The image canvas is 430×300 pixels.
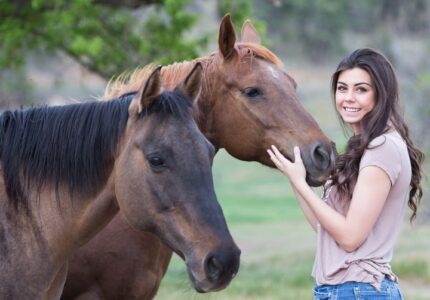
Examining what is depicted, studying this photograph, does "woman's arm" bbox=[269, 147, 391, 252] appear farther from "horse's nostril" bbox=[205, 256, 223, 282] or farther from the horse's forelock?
the horse's forelock

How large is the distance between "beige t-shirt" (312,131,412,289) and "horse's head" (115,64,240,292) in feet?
1.64

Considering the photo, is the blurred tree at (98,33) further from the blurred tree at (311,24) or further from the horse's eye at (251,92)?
the blurred tree at (311,24)

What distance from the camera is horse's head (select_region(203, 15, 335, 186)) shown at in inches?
207

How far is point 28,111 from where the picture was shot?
177 inches

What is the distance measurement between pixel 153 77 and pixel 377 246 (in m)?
1.33

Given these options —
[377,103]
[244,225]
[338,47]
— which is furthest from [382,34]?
[377,103]

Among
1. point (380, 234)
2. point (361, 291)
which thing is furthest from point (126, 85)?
point (361, 291)

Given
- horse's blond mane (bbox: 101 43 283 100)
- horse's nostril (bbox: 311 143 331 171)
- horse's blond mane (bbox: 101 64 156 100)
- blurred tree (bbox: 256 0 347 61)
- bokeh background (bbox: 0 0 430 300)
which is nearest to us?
horse's nostril (bbox: 311 143 331 171)

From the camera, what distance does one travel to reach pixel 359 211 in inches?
157

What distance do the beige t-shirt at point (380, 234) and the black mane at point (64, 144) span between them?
0.95 m

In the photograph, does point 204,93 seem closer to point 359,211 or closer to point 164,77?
point 164,77

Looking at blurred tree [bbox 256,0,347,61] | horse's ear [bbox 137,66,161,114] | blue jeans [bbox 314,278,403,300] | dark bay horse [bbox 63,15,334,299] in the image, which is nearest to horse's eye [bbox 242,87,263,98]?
dark bay horse [bbox 63,15,334,299]

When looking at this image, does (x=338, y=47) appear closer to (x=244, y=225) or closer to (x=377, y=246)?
(x=244, y=225)

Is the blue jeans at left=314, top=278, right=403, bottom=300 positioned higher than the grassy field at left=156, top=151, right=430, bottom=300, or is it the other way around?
the blue jeans at left=314, top=278, right=403, bottom=300
